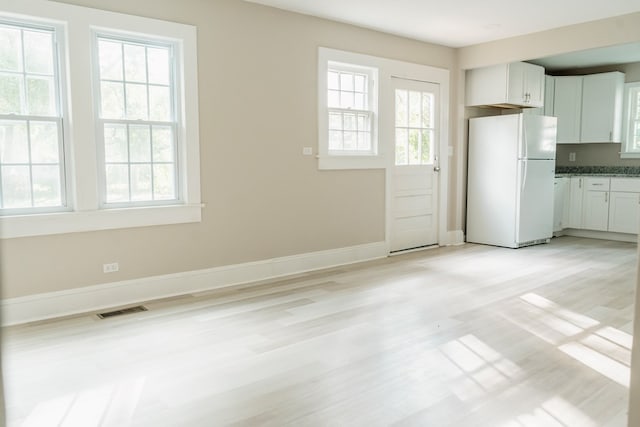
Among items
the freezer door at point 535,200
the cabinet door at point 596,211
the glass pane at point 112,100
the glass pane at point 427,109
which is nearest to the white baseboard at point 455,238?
the freezer door at point 535,200

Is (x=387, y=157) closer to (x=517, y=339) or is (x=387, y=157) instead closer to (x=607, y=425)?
(x=517, y=339)

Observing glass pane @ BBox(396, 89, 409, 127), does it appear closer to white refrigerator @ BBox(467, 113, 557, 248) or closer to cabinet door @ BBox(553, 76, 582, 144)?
white refrigerator @ BBox(467, 113, 557, 248)

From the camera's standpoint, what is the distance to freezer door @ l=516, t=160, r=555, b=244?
631 cm

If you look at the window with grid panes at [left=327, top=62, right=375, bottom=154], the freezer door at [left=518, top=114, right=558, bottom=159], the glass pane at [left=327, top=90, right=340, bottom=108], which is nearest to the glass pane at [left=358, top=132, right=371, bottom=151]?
the window with grid panes at [left=327, top=62, right=375, bottom=154]

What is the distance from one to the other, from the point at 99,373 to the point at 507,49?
18.6ft

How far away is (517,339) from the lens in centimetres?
320

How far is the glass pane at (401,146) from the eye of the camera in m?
6.05

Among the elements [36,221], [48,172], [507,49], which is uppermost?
[507,49]

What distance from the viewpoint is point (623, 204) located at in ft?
22.5

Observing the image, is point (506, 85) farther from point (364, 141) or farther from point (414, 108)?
point (364, 141)

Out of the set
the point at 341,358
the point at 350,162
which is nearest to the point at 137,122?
the point at 350,162

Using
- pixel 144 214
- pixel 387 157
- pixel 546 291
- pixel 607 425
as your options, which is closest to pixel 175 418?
pixel 607 425

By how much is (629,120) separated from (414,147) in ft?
11.9

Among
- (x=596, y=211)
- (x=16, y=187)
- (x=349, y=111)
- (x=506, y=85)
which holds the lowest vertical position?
(x=596, y=211)
